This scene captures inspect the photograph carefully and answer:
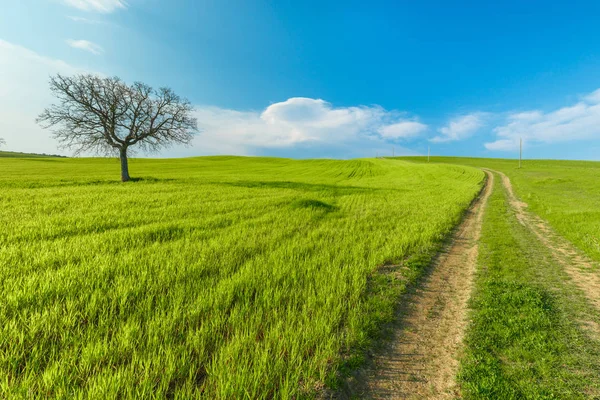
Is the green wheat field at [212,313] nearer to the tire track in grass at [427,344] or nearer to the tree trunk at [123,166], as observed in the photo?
the tire track in grass at [427,344]

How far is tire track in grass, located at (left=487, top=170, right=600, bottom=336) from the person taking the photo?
534 centimetres

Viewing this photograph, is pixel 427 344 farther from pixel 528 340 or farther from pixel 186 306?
pixel 186 306

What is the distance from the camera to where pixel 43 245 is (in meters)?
6.67

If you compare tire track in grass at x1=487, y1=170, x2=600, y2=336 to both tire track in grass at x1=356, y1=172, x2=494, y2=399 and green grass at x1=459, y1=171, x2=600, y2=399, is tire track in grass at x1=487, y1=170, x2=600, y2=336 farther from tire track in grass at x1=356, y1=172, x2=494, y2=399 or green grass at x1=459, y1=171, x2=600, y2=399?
tire track in grass at x1=356, y1=172, x2=494, y2=399

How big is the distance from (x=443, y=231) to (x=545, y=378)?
7938 mm

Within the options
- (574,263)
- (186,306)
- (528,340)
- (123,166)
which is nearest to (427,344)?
(528,340)

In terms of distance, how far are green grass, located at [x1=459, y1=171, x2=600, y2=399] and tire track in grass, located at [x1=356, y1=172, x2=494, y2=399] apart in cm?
20

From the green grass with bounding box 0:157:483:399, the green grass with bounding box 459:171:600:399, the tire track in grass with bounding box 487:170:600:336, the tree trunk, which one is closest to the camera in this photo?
the green grass with bounding box 0:157:483:399

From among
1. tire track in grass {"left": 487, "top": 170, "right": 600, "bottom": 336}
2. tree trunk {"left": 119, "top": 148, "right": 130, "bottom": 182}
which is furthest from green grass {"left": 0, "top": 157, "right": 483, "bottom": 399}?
tree trunk {"left": 119, "top": 148, "right": 130, "bottom": 182}

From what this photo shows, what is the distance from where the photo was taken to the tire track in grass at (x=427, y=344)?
308 cm

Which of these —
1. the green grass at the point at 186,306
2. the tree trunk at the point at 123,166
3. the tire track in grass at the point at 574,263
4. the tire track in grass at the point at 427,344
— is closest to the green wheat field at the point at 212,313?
the green grass at the point at 186,306

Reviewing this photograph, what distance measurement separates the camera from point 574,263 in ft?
24.3

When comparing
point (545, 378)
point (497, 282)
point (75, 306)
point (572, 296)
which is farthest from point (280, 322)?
point (572, 296)

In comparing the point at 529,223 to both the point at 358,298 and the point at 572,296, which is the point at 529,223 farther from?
the point at 358,298
